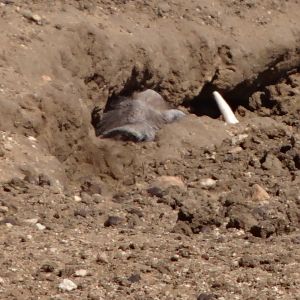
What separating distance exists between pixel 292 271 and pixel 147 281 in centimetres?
66

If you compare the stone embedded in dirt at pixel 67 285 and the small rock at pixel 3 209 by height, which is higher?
the small rock at pixel 3 209

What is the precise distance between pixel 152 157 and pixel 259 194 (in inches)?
60.5

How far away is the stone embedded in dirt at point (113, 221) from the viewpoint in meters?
4.98

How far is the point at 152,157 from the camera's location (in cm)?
721

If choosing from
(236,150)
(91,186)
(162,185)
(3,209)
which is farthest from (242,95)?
(3,209)

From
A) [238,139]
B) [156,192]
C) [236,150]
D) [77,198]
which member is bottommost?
[77,198]

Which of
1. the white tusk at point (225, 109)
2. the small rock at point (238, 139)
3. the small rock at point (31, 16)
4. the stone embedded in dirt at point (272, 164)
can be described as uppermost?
the small rock at point (31, 16)

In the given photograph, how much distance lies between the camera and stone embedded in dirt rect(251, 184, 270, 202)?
227 inches

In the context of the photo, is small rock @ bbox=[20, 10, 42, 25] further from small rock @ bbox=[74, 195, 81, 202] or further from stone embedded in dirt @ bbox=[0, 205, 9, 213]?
stone embedded in dirt @ bbox=[0, 205, 9, 213]

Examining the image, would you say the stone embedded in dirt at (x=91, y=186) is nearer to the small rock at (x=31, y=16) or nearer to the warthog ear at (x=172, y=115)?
the small rock at (x=31, y=16)

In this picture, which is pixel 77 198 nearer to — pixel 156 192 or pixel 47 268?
pixel 156 192

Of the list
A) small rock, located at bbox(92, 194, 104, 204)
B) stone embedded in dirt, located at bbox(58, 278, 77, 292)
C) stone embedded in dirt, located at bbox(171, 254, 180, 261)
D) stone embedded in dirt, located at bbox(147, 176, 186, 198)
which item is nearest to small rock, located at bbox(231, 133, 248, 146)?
stone embedded in dirt, located at bbox(147, 176, 186, 198)

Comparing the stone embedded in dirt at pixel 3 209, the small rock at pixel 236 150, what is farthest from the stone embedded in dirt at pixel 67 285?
the small rock at pixel 236 150

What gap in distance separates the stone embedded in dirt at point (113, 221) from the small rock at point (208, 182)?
135 cm
